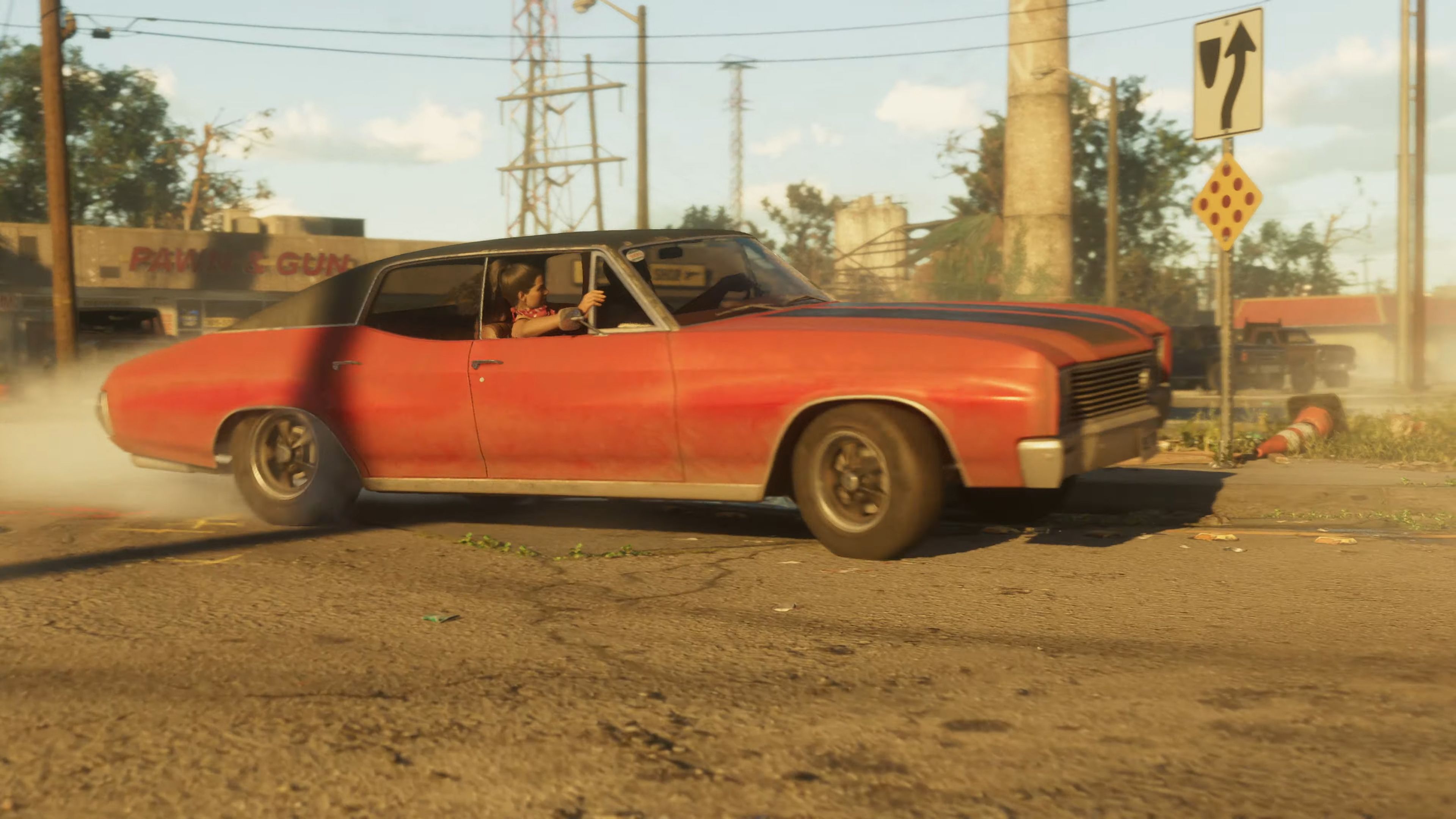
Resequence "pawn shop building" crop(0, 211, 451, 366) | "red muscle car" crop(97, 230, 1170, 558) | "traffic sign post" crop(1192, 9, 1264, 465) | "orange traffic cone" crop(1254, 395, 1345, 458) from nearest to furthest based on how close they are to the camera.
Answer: "red muscle car" crop(97, 230, 1170, 558) → "traffic sign post" crop(1192, 9, 1264, 465) → "orange traffic cone" crop(1254, 395, 1345, 458) → "pawn shop building" crop(0, 211, 451, 366)

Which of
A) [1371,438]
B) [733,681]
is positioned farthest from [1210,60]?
[733,681]

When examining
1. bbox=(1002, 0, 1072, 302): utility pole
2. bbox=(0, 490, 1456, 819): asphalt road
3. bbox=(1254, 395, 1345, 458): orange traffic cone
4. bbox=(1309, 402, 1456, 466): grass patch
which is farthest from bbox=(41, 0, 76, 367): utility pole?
bbox=(1309, 402, 1456, 466): grass patch

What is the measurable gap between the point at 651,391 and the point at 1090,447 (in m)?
1.90

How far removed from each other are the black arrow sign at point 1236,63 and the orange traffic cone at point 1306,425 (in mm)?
2308

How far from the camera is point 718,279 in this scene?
6711mm

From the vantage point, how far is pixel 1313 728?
3.28m

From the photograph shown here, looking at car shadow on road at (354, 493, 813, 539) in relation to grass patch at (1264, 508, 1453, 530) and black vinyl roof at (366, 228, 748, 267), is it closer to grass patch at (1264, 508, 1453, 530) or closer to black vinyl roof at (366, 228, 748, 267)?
black vinyl roof at (366, 228, 748, 267)

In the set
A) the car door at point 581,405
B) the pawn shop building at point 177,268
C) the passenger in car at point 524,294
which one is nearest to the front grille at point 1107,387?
the car door at point 581,405

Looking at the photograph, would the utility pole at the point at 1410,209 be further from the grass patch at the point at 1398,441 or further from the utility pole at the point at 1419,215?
the grass patch at the point at 1398,441

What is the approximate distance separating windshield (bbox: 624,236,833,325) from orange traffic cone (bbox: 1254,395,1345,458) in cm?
458

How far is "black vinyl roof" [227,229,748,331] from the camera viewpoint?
22.0 ft

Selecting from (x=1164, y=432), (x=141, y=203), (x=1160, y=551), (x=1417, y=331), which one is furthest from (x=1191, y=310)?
(x=1160, y=551)

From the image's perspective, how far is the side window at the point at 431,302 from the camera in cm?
693

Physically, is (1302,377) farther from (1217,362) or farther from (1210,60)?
(1210,60)
